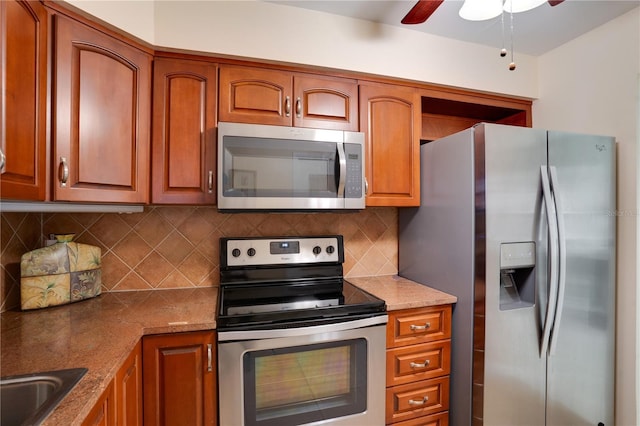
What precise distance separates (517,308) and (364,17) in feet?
5.68

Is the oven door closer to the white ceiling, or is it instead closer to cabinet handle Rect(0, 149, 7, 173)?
cabinet handle Rect(0, 149, 7, 173)

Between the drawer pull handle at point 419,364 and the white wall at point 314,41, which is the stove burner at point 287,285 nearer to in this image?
the drawer pull handle at point 419,364

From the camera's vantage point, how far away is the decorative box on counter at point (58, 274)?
131cm

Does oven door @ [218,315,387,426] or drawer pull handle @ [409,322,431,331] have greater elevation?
drawer pull handle @ [409,322,431,331]

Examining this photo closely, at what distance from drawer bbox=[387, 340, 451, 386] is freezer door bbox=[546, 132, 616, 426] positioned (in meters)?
0.50

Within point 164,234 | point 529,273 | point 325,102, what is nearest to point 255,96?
point 325,102

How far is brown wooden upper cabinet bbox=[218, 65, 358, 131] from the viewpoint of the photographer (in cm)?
154

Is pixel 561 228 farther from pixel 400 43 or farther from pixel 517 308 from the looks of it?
pixel 400 43

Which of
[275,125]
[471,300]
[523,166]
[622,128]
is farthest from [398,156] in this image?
[622,128]

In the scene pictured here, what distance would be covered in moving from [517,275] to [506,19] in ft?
4.60

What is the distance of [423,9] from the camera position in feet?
3.78

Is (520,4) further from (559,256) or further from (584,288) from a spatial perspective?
(584,288)

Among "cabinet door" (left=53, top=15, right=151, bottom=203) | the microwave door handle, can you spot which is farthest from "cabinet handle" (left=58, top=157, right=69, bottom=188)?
the microwave door handle

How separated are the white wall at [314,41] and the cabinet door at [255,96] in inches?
3.5
